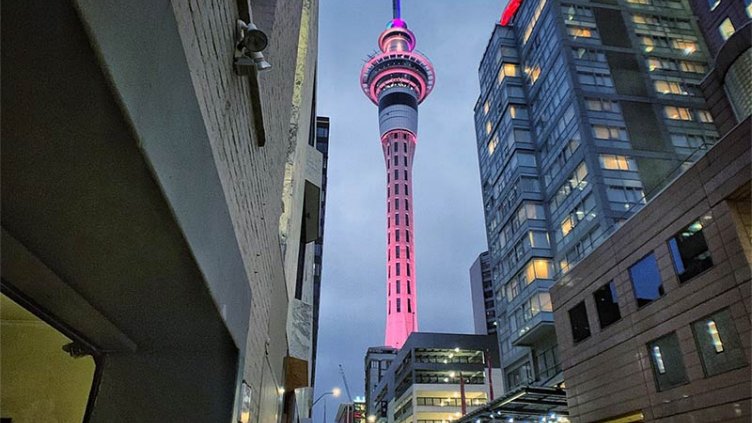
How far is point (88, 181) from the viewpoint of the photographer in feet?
6.48

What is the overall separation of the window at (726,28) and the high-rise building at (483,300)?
65385 mm

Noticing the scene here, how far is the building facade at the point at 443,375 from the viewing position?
68875 millimetres

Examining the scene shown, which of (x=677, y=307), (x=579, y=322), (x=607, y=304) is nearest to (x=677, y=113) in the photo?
(x=579, y=322)

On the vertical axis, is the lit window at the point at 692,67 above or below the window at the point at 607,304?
above

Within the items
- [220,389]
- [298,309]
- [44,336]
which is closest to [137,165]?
[220,389]

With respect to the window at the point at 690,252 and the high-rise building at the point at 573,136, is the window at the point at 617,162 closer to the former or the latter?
the high-rise building at the point at 573,136

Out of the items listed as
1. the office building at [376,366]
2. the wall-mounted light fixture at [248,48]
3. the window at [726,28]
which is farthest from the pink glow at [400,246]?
the wall-mounted light fixture at [248,48]

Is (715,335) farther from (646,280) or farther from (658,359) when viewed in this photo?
(646,280)

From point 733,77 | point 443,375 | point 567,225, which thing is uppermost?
point 733,77

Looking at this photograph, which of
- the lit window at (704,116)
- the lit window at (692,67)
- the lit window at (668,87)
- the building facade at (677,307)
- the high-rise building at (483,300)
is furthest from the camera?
the high-rise building at (483,300)

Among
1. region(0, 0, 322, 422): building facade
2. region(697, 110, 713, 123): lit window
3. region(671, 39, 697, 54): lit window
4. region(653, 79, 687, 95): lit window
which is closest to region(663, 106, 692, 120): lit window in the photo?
region(697, 110, 713, 123): lit window

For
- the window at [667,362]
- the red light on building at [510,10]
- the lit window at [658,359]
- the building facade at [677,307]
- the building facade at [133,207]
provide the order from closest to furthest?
the building facade at [133,207] < the building facade at [677,307] < the window at [667,362] < the lit window at [658,359] < the red light on building at [510,10]

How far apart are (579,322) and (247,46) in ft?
79.6

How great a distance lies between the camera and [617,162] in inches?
1430
